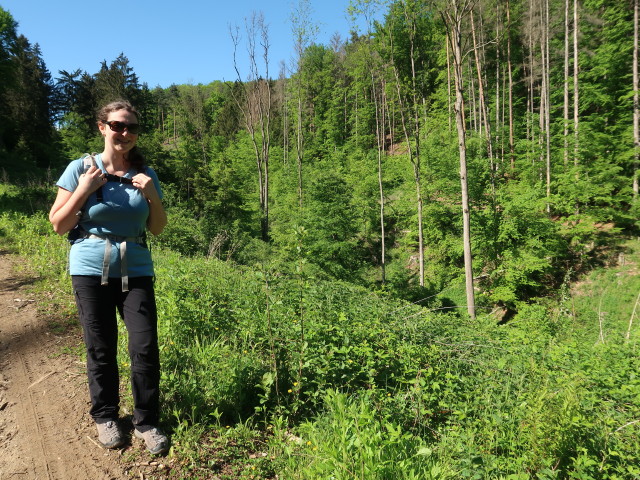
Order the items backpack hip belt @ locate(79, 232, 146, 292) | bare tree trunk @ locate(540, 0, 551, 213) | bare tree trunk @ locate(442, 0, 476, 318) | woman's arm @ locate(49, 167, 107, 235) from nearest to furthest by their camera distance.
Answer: woman's arm @ locate(49, 167, 107, 235) → backpack hip belt @ locate(79, 232, 146, 292) → bare tree trunk @ locate(442, 0, 476, 318) → bare tree trunk @ locate(540, 0, 551, 213)

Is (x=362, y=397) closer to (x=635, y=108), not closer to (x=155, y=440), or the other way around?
(x=155, y=440)

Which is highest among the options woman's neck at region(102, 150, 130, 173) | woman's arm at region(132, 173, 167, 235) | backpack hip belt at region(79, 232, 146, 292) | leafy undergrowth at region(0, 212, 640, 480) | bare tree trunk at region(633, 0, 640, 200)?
bare tree trunk at region(633, 0, 640, 200)

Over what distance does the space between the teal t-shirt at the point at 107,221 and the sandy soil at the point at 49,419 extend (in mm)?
1086

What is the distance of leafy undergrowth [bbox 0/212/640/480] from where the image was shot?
6.84 feet

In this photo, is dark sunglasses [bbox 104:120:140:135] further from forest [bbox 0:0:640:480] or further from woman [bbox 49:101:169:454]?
forest [bbox 0:0:640:480]

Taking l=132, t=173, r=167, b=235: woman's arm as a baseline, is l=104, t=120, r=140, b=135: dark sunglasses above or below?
above

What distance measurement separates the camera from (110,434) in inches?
86.2

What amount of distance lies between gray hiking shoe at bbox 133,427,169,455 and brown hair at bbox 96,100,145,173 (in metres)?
1.62

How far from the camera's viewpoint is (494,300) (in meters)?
14.1

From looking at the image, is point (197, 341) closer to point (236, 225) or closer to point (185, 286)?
point (185, 286)

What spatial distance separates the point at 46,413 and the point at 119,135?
200cm

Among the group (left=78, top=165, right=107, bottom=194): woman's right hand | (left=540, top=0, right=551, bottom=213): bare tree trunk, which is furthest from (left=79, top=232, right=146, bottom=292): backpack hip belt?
(left=540, top=0, right=551, bottom=213): bare tree trunk

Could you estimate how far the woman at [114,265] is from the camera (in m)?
2.06

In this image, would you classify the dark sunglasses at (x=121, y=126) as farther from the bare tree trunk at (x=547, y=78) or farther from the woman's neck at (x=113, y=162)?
the bare tree trunk at (x=547, y=78)
